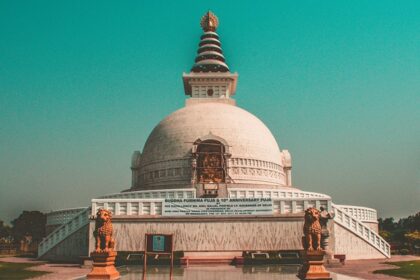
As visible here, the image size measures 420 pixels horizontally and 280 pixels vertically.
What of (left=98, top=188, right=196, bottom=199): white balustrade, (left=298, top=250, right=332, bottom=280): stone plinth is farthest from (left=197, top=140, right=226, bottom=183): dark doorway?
(left=298, top=250, right=332, bottom=280): stone plinth

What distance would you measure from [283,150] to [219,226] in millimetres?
18896

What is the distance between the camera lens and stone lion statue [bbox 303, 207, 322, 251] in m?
14.1

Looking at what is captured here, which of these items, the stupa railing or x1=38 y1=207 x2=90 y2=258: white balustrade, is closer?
the stupa railing

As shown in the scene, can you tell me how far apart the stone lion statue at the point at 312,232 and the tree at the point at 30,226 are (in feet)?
161

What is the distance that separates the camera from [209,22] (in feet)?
172

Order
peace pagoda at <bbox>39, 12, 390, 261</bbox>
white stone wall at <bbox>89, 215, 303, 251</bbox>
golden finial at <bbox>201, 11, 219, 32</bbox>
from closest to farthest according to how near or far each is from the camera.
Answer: white stone wall at <bbox>89, 215, 303, 251</bbox>, peace pagoda at <bbox>39, 12, 390, 261</bbox>, golden finial at <bbox>201, 11, 219, 32</bbox>

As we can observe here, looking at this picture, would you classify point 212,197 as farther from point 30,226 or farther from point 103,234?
point 30,226

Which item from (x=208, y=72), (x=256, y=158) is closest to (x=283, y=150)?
(x=256, y=158)

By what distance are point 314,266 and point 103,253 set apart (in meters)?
6.43

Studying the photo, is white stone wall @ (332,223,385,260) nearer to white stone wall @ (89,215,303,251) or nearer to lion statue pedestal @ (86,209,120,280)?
white stone wall @ (89,215,303,251)

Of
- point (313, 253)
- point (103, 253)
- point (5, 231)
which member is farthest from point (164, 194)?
point (5, 231)

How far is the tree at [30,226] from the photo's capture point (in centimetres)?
5662

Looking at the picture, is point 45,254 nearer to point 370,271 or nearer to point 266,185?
point 266,185

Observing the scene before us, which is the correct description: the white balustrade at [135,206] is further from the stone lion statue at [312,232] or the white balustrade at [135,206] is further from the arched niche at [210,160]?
the stone lion statue at [312,232]
